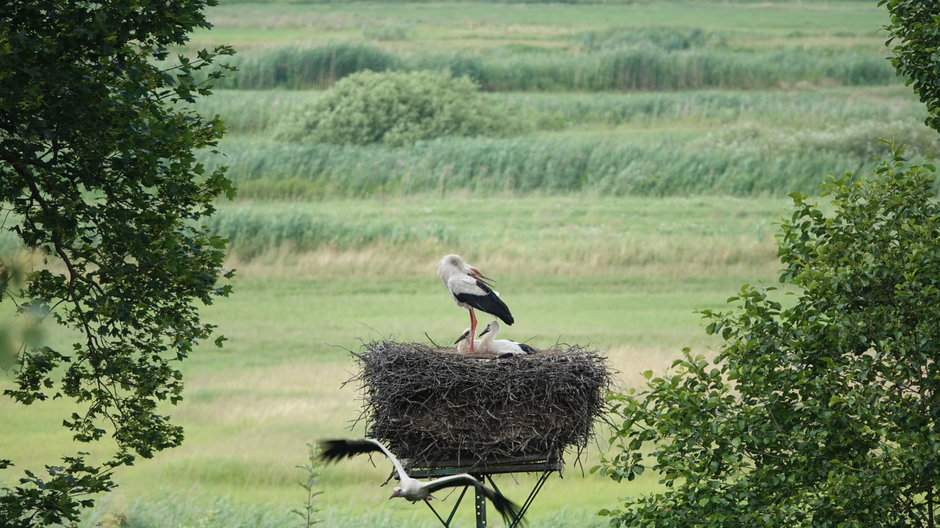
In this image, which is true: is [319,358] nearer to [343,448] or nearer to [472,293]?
[472,293]

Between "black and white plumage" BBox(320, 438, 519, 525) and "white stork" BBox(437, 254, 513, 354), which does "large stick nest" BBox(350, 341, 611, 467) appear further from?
"white stork" BBox(437, 254, 513, 354)

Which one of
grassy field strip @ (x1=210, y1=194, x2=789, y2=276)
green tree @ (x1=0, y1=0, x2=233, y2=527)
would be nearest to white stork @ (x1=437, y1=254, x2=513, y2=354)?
green tree @ (x1=0, y1=0, x2=233, y2=527)

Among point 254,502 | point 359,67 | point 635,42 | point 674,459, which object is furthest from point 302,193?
point 674,459

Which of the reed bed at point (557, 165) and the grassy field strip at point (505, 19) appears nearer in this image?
the reed bed at point (557, 165)

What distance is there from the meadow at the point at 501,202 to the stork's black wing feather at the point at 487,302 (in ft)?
6.53

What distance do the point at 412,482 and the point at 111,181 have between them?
14.8 feet

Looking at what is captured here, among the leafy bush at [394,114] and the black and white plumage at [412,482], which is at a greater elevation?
the black and white plumage at [412,482]

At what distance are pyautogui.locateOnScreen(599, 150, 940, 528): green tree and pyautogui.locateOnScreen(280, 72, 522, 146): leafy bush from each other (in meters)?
44.1

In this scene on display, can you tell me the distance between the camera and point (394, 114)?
5644 cm

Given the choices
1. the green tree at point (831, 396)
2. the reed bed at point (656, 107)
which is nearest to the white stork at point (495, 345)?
the green tree at point (831, 396)

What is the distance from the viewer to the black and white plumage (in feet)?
29.6

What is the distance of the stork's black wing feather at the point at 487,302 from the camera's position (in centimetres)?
1147

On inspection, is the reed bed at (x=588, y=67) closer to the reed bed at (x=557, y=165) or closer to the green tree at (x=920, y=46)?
the reed bed at (x=557, y=165)

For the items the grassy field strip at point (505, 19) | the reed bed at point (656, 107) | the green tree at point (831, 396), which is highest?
the green tree at point (831, 396)
